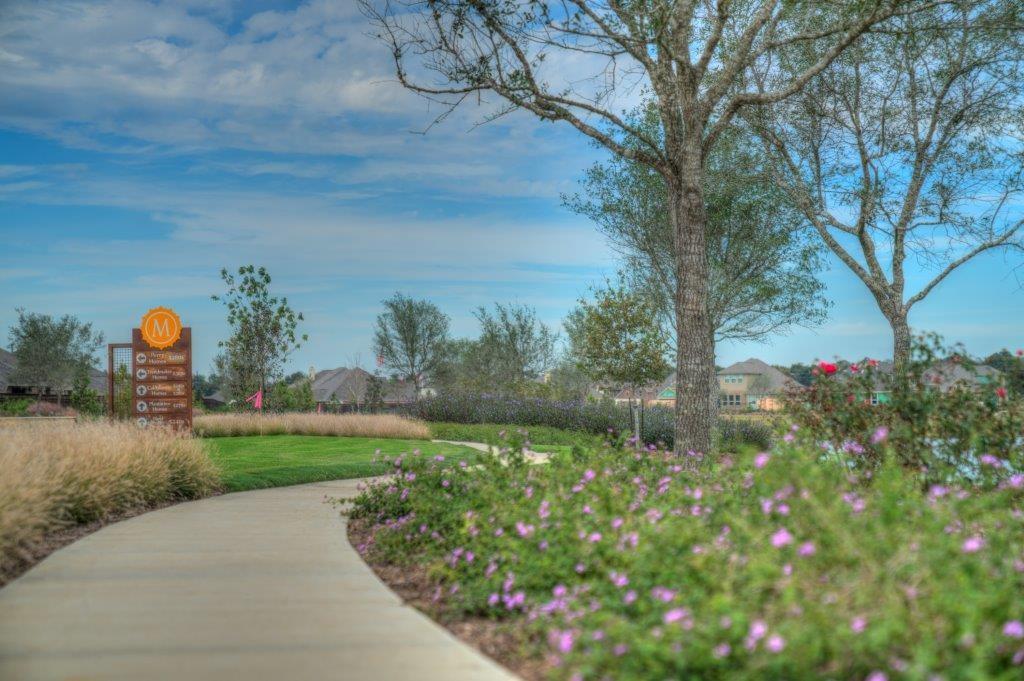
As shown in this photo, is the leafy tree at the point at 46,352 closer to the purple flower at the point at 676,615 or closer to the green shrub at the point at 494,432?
the green shrub at the point at 494,432

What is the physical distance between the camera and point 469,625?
4.79 m

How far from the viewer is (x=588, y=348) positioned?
24.9m

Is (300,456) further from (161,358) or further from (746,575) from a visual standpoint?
(746,575)

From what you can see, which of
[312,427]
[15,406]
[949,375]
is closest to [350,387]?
[15,406]

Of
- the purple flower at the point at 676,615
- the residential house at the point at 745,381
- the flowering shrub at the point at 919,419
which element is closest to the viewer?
the purple flower at the point at 676,615

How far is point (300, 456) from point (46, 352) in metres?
32.7

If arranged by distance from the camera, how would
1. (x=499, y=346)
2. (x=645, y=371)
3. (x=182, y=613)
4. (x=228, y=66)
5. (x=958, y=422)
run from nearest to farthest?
(x=182, y=613) → (x=958, y=422) → (x=228, y=66) → (x=645, y=371) → (x=499, y=346)

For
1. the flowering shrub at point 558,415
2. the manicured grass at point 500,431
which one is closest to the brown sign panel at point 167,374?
A: the manicured grass at point 500,431

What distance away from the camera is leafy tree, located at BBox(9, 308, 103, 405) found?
42812mm

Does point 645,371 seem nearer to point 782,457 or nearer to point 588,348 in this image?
point 588,348

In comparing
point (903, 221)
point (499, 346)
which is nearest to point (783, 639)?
point (903, 221)

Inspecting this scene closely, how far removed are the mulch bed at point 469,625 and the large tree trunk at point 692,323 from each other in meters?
4.33

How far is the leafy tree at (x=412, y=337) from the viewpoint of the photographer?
46844 millimetres

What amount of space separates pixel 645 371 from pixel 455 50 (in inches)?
597
